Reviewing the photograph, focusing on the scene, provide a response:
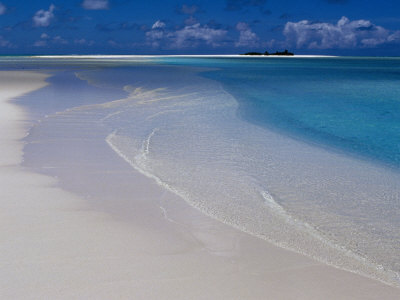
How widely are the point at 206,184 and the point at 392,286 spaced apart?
8.57 feet

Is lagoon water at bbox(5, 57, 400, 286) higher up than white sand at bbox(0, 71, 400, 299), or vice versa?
white sand at bbox(0, 71, 400, 299)

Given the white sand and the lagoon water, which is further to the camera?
the lagoon water

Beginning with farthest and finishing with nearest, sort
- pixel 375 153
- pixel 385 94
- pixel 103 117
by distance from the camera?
pixel 385 94
pixel 103 117
pixel 375 153

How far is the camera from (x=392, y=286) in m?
2.96

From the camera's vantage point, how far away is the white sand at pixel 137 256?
279 centimetres

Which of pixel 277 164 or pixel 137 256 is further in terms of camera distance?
pixel 277 164

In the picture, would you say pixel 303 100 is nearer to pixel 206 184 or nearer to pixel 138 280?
pixel 206 184

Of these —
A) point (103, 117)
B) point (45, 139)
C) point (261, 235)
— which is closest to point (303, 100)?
point (103, 117)

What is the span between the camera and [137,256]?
128 inches

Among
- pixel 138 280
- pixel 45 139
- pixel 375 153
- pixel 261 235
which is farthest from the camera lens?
pixel 375 153

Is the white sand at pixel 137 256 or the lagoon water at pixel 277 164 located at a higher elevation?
the white sand at pixel 137 256

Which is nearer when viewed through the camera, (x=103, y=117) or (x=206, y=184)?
(x=206, y=184)

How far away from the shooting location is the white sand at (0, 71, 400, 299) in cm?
279

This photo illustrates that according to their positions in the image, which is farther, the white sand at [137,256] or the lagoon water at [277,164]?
the lagoon water at [277,164]
